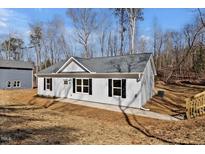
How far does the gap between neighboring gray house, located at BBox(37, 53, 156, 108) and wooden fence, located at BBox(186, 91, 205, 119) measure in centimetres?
353

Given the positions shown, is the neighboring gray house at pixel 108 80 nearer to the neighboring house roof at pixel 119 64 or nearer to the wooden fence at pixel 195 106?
the neighboring house roof at pixel 119 64

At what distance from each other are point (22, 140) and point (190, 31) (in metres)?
25.1

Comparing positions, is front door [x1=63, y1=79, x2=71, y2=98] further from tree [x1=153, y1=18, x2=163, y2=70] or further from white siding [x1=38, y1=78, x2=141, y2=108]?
tree [x1=153, y1=18, x2=163, y2=70]

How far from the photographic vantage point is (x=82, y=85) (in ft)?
61.3

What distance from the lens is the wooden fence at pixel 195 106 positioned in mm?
12000

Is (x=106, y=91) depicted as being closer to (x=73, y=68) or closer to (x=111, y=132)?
(x=73, y=68)

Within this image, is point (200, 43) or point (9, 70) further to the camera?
point (9, 70)

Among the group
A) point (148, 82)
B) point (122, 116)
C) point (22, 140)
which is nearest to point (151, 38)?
point (148, 82)

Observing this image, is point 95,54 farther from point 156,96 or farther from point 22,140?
point 22,140

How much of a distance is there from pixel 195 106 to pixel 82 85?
29.0ft

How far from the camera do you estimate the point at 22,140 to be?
296 inches

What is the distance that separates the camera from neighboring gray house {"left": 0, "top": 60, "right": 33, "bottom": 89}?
31183mm

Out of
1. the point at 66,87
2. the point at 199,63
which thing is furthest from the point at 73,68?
the point at 199,63

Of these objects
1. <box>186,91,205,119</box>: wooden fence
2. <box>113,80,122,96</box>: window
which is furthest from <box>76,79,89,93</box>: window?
<box>186,91,205,119</box>: wooden fence
